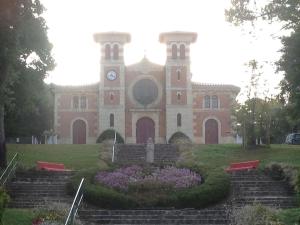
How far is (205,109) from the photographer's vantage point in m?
50.2

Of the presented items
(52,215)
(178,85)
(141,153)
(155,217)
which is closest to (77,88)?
(178,85)

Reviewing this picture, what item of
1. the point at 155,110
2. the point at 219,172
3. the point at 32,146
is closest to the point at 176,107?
the point at 155,110

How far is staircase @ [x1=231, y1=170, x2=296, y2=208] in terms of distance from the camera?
19.7m

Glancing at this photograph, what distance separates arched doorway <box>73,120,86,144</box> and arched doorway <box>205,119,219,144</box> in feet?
35.6

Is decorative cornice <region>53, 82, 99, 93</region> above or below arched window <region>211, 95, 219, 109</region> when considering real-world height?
above

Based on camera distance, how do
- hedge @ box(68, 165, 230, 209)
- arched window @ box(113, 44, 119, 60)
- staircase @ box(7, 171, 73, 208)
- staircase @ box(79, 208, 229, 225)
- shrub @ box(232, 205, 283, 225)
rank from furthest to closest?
arched window @ box(113, 44, 119, 60) < staircase @ box(7, 171, 73, 208) < hedge @ box(68, 165, 230, 209) < staircase @ box(79, 208, 229, 225) < shrub @ box(232, 205, 283, 225)

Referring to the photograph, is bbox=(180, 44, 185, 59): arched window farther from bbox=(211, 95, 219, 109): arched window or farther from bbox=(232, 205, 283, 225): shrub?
bbox=(232, 205, 283, 225): shrub

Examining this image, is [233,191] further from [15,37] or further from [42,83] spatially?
[42,83]

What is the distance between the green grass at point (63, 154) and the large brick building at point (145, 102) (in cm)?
1274

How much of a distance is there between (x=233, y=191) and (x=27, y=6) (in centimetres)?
1059

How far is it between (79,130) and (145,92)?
265 inches

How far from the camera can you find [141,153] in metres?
34.3

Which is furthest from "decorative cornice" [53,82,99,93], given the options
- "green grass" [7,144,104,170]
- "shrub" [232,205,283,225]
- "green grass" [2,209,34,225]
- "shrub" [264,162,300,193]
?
"shrub" [232,205,283,225]

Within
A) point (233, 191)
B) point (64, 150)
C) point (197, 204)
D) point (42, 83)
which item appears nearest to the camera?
point (197, 204)
